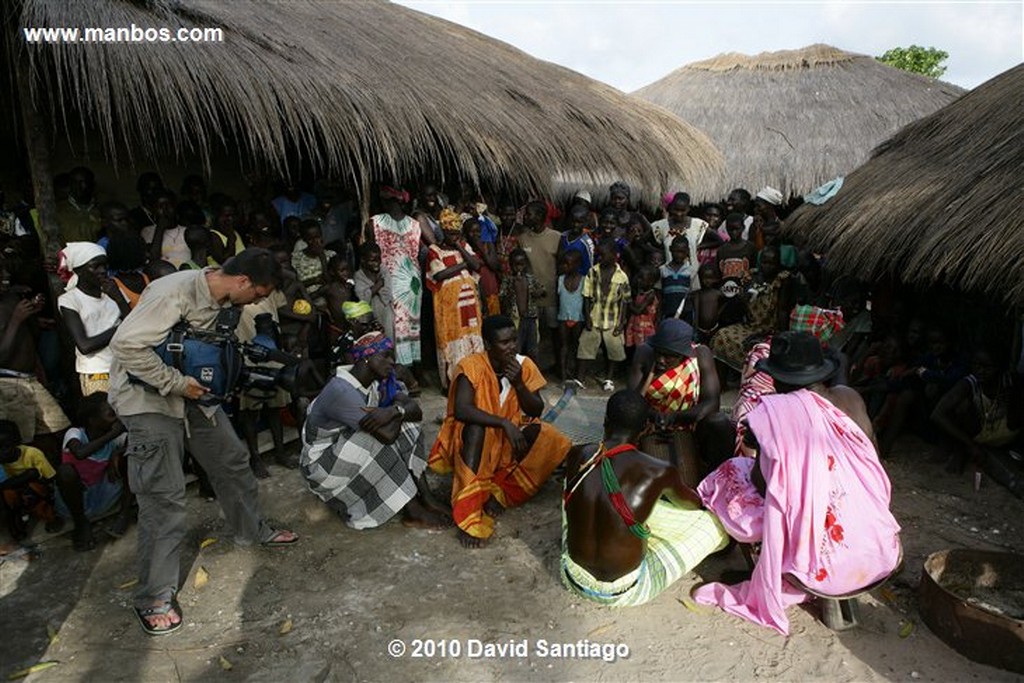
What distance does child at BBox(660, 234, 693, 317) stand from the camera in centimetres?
641

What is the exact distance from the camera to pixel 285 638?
120 inches

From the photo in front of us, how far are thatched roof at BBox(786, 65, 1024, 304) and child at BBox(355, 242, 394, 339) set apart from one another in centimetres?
363

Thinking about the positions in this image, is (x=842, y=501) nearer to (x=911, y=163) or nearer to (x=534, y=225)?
(x=911, y=163)

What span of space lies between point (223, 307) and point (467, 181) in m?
4.39

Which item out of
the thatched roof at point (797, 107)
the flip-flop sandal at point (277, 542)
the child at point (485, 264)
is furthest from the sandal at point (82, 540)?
the thatched roof at point (797, 107)

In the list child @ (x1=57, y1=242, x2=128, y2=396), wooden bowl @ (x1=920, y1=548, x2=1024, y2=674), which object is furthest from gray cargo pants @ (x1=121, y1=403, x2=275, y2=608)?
wooden bowl @ (x1=920, y1=548, x2=1024, y2=674)

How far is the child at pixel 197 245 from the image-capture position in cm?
495

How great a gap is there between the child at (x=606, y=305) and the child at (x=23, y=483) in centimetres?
432

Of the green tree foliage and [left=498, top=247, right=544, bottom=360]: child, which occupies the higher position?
the green tree foliage

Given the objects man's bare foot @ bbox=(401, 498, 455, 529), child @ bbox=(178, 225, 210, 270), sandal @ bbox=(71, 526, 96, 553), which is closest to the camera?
sandal @ bbox=(71, 526, 96, 553)

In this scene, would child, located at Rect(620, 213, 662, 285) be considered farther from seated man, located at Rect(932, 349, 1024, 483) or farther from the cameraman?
the cameraman

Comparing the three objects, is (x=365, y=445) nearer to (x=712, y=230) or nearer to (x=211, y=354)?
(x=211, y=354)

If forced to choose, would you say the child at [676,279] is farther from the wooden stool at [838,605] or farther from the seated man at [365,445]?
the wooden stool at [838,605]

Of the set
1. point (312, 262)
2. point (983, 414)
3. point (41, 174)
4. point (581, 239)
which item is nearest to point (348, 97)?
point (312, 262)
